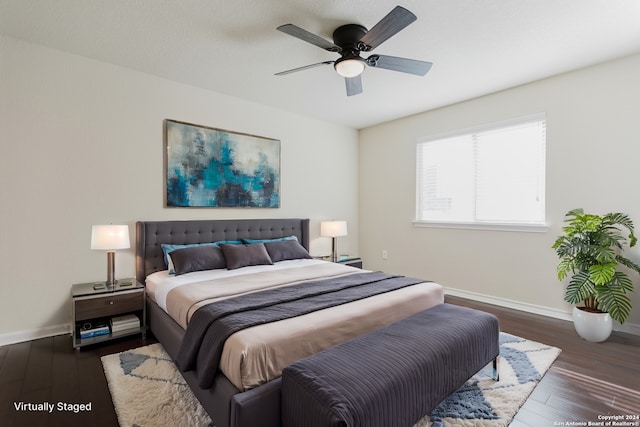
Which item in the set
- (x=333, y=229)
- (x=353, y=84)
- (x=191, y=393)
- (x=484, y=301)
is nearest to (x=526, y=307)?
(x=484, y=301)

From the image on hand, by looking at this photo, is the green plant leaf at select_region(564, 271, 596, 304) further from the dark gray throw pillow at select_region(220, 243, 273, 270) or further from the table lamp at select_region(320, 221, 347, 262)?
the dark gray throw pillow at select_region(220, 243, 273, 270)

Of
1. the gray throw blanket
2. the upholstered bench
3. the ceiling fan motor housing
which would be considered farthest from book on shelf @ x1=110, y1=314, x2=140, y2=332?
the ceiling fan motor housing

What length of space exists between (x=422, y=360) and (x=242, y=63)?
10.1 feet

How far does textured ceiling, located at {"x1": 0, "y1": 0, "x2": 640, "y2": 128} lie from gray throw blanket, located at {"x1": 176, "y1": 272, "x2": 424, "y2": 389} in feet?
7.10

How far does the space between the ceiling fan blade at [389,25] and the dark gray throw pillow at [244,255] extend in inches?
94.0

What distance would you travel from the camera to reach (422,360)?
1605mm

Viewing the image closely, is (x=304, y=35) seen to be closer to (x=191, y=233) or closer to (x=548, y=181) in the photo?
(x=191, y=233)

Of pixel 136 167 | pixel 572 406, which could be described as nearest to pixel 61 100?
pixel 136 167

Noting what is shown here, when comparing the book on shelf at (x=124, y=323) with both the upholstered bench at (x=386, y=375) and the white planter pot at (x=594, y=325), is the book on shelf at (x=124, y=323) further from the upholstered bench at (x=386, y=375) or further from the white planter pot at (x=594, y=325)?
the white planter pot at (x=594, y=325)

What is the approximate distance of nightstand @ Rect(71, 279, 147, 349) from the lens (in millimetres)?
2641

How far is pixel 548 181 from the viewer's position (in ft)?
11.5

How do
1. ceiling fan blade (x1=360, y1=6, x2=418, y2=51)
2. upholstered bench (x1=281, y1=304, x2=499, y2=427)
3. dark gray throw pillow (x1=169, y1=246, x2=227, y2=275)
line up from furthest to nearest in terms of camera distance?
dark gray throw pillow (x1=169, y1=246, x2=227, y2=275) → ceiling fan blade (x1=360, y1=6, x2=418, y2=51) → upholstered bench (x1=281, y1=304, x2=499, y2=427)

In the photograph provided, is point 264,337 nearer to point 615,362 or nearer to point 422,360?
point 422,360

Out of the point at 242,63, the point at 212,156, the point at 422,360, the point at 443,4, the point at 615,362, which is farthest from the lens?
the point at 212,156
